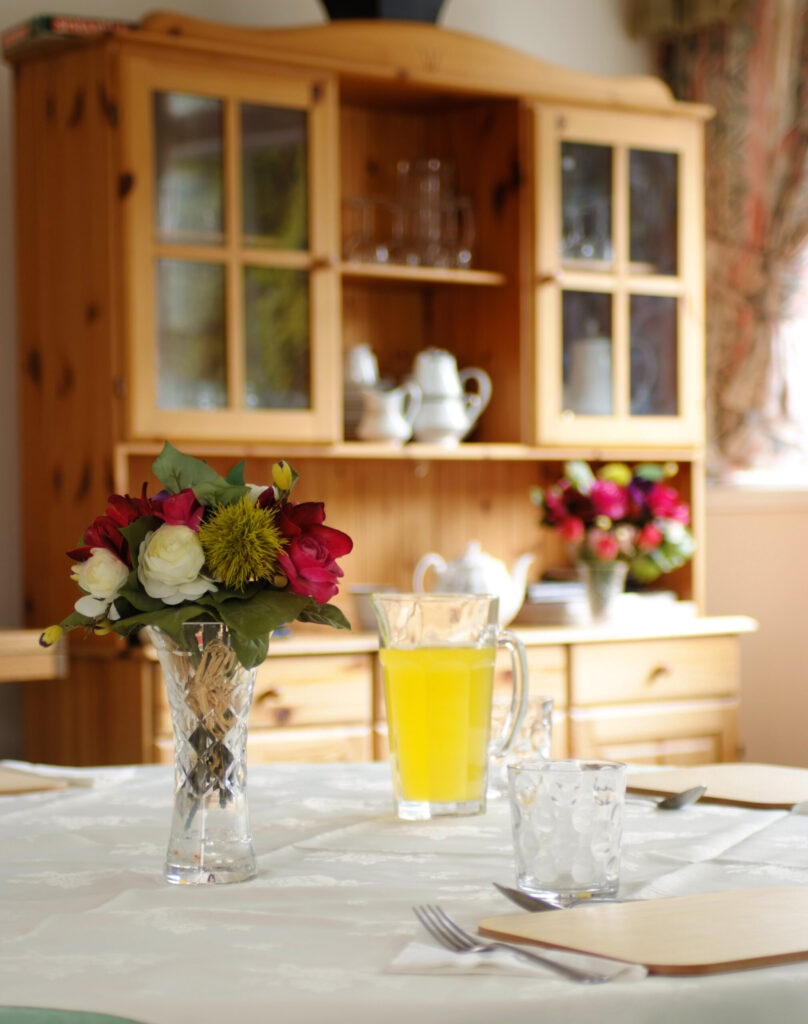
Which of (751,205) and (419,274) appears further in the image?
(751,205)

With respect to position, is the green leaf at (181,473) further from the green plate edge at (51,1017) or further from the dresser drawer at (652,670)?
the dresser drawer at (652,670)

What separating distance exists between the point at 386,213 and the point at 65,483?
1.02m

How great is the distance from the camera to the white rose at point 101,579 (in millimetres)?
931

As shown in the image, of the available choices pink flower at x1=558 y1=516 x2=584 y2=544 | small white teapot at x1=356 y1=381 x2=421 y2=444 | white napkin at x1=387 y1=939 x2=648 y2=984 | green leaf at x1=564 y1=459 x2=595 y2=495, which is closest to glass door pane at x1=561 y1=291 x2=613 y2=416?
green leaf at x1=564 y1=459 x2=595 y2=495

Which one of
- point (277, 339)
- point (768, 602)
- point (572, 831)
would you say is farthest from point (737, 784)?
point (768, 602)

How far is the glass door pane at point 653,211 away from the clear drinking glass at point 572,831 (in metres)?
2.38

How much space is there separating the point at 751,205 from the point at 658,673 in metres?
1.28

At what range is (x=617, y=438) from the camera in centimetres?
307

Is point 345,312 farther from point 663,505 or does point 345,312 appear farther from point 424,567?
point 663,505

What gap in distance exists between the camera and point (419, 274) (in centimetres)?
293

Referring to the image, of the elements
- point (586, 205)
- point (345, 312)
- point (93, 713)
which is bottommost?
point (93, 713)

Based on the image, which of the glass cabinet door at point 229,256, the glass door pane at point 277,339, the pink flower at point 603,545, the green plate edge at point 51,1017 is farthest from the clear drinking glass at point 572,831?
the pink flower at point 603,545

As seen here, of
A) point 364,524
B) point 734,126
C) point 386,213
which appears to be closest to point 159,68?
point 386,213

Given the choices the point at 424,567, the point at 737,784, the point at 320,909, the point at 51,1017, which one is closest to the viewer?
the point at 51,1017
